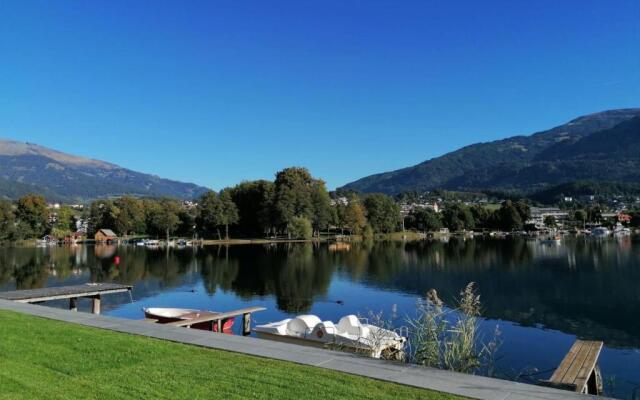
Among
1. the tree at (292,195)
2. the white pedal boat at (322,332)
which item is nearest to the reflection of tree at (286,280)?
the white pedal boat at (322,332)

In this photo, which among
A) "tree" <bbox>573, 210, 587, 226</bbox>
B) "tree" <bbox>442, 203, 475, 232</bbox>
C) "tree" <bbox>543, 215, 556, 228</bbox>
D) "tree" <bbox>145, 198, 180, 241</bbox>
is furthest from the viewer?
"tree" <bbox>543, 215, 556, 228</bbox>

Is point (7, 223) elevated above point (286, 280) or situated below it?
above

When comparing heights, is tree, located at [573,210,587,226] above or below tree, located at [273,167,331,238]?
below

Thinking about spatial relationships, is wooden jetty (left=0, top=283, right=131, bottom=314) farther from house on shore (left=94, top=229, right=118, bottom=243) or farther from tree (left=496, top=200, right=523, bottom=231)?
tree (left=496, top=200, right=523, bottom=231)

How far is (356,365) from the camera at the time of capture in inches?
352


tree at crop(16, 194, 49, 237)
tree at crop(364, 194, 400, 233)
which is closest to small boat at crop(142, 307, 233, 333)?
tree at crop(16, 194, 49, 237)

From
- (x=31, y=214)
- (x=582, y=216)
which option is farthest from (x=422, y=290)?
(x=582, y=216)

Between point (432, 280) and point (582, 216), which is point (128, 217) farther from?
point (582, 216)

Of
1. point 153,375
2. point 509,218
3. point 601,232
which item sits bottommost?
point 153,375

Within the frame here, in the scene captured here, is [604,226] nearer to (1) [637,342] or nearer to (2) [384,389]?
(1) [637,342]

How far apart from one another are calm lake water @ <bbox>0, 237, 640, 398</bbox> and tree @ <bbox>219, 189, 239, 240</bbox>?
48.2 m

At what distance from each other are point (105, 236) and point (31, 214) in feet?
56.2

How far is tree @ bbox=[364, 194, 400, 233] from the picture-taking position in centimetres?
13362

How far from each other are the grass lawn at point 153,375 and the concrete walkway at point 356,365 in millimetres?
349
